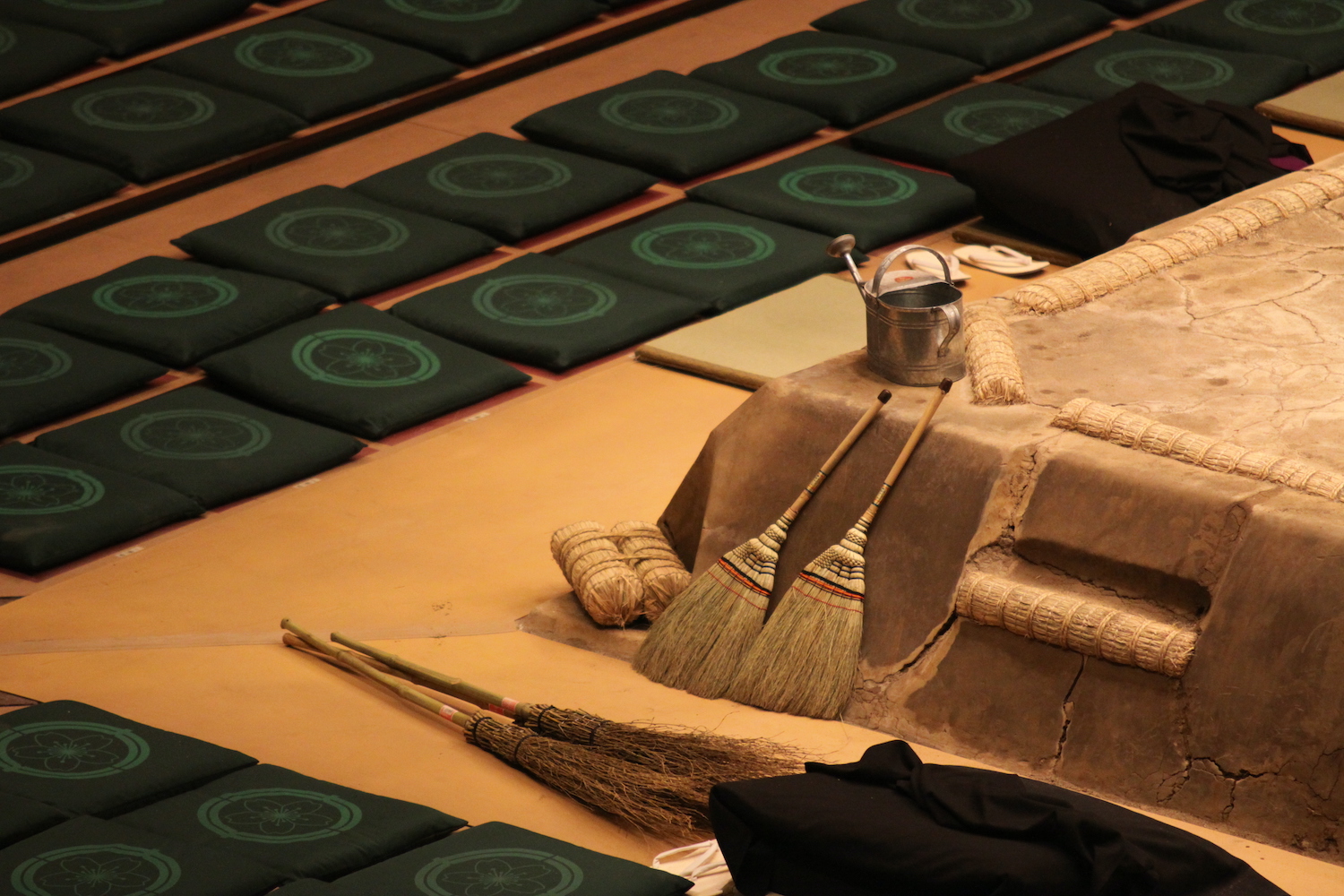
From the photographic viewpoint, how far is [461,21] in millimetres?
8367

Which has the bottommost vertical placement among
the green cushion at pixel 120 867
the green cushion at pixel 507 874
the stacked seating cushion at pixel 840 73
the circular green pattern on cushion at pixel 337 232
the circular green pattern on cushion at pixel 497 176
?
the circular green pattern on cushion at pixel 337 232

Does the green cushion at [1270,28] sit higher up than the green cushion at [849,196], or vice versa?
the green cushion at [1270,28]

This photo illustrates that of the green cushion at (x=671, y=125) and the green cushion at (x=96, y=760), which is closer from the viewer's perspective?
the green cushion at (x=96, y=760)

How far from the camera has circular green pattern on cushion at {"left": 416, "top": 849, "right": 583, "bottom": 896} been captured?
3.54 m

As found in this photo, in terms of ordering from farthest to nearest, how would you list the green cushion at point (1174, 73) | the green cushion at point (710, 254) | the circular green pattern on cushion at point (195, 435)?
the green cushion at point (1174, 73) < the green cushion at point (710, 254) < the circular green pattern on cushion at point (195, 435)

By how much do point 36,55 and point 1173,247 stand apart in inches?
178

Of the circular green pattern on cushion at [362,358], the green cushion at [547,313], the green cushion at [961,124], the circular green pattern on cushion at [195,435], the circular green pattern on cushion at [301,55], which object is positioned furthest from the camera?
the circular green pattern on cushion at [301,55]

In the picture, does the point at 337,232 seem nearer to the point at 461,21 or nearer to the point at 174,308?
the point at 174,308

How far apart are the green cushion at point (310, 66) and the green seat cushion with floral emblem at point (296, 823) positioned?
419 centimetres

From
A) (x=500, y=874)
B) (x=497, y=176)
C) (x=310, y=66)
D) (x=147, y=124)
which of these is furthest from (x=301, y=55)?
(x=500, y=874)

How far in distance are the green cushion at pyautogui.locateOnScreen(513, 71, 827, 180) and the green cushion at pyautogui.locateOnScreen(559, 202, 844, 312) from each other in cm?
44

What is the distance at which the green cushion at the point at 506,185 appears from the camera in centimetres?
699

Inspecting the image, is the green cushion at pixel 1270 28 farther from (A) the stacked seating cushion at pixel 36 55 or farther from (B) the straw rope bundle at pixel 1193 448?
(B) the straw rope bundle at pixel 1193 448

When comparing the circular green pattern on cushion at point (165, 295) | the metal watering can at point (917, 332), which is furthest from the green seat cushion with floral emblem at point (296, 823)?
the circular green pattern on cushion at point (165, 295)
